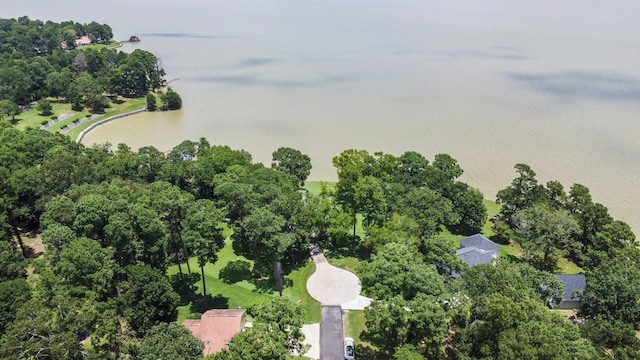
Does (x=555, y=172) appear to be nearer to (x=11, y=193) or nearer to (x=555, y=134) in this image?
(x=555, y=134)

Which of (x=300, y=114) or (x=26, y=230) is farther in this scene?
(x=300, y=114)

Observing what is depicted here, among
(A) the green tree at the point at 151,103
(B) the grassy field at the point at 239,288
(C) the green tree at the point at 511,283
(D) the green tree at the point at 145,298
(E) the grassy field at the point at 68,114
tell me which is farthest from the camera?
(A) the green tree at the point at 151,103

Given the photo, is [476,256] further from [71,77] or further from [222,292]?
[71,77]

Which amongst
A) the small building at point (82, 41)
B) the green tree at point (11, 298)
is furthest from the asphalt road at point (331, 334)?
the small building at point (82, 41)

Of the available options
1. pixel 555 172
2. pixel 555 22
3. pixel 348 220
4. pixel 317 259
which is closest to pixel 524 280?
pixel 348 220

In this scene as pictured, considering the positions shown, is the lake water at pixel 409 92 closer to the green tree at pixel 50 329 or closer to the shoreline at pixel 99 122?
the shoreline at pixel 99 122

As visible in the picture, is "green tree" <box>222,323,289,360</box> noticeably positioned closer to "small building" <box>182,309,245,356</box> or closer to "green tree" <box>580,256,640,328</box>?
"small building" <box>182,309,245,356</box>

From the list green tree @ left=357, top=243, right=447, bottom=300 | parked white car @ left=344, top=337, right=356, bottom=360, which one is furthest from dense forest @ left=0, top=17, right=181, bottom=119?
green tree @ left=357, top=243, right=447, bottom=300
